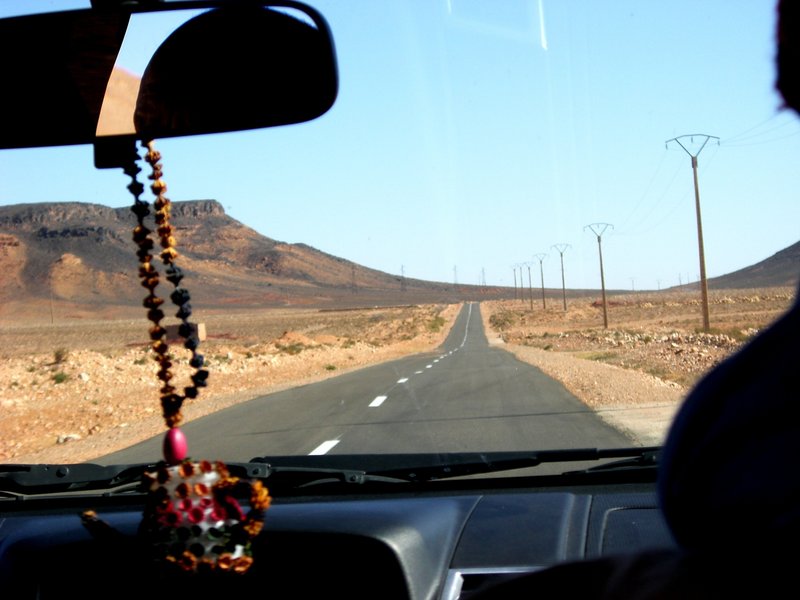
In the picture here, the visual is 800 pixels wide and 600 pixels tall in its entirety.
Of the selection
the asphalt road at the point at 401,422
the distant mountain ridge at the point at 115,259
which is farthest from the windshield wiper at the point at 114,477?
the distant mountain ridge at the point at 115,259

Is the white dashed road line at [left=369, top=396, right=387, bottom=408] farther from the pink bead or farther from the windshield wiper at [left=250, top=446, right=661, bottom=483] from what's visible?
the pink bead

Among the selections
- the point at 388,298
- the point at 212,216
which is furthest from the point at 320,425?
the point at 388,298

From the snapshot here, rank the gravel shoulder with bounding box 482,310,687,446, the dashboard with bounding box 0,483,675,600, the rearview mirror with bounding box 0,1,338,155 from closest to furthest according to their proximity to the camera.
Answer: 1. the rearview mirror with bounding box 0,1,338,155
2. the dashboard with bounding box 0,483,675,600
3. the gravel shoulder with bounding box 482,310,687,446

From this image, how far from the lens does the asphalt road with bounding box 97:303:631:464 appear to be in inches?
390

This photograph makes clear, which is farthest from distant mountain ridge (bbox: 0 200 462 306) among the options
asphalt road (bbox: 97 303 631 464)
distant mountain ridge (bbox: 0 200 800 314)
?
asphalt road (bbox: 97 303 631 464)

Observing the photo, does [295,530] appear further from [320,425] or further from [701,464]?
[320,425]

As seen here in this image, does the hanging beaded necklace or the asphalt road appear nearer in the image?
the hanging beaded necklace

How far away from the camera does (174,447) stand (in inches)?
77.7

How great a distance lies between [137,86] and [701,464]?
1.78 meters

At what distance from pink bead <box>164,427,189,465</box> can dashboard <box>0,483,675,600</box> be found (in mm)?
616

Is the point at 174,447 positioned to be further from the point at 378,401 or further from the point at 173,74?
the point at 378,401

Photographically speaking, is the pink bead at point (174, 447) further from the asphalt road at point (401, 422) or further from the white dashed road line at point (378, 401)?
the white dashed road line at point (378, 401)

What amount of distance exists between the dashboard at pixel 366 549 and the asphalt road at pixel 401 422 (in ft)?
18.0

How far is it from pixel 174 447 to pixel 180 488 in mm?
104
